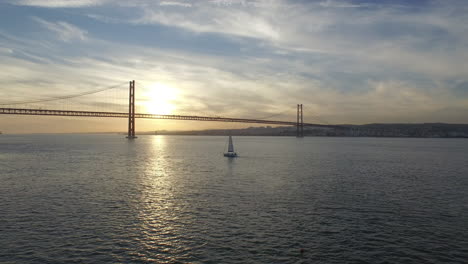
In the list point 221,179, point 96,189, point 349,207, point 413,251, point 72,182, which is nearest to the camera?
point 413,251

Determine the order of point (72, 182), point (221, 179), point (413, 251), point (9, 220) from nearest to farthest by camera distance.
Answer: point (413, 251) < point (9, 220) < point (72, 182) < point (221, 179)

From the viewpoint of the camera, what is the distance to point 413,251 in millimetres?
11789

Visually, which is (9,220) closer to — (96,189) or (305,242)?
(96,189)

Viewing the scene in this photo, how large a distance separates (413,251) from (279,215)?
6.43 metres

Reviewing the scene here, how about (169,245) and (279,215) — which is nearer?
(169,245)

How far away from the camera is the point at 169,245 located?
1224 cm

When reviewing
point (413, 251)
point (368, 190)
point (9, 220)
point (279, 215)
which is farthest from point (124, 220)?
point (368, 190)

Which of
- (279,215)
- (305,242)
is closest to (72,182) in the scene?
(279,215)

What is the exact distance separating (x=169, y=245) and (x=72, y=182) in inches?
709

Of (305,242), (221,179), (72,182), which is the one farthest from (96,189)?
(305,242)

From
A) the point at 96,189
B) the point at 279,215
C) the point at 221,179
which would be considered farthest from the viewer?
the point at 221,179

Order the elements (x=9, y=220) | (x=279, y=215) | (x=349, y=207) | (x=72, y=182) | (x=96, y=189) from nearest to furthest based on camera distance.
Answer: (x=9, y=220) → (x=279, y=215) → (x=349, y=207) → (x=96, y=189) → (x=72, y=182)

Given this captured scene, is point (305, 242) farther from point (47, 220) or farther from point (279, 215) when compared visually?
point (47, 220)

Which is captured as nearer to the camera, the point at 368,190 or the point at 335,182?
the point at 368,190
